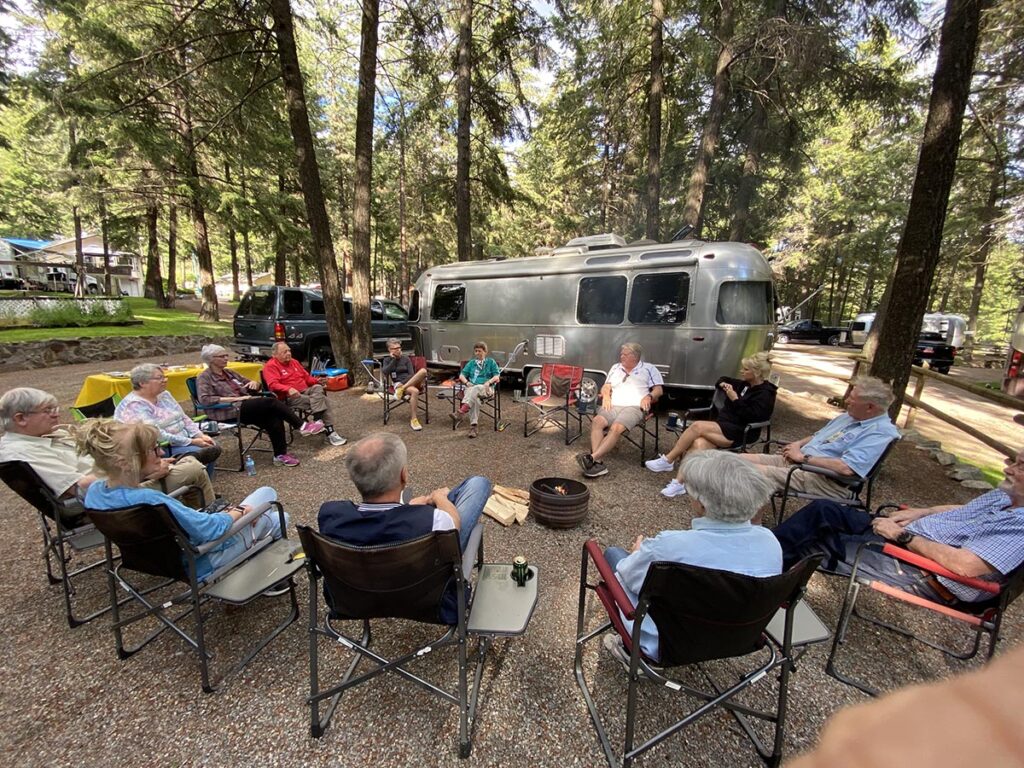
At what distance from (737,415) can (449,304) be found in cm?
550

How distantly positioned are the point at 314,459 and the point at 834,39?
32.3ft

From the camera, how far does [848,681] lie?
6.71 ft

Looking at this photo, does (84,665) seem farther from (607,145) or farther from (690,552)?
(607,145)

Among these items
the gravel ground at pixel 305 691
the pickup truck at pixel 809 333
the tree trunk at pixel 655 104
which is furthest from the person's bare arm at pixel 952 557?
the pickup truck at pixel 809 333

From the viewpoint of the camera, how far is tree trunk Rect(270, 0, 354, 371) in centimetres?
649

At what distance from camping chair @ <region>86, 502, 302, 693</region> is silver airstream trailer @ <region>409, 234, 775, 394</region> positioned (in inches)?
201

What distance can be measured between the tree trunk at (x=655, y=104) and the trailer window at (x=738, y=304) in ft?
18.4

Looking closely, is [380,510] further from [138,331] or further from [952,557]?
[138,331]

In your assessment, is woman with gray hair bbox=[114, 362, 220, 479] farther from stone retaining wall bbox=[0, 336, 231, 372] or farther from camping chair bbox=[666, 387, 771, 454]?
stone retaining wall bbox=[0, 336, 231, 372]

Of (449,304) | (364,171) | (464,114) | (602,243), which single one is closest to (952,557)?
(602,243)

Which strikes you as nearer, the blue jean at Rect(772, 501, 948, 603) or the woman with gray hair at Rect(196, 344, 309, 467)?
the blue jean at Rect(772, 501, 948, 603)

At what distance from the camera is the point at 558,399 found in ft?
18.2

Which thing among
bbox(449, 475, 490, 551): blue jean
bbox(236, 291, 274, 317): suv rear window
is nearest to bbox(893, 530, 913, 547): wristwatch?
bbox(449, 475, 490, 551): blue jean

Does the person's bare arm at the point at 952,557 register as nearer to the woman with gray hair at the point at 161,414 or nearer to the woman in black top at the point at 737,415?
the woman in black top at the point at 737,415
